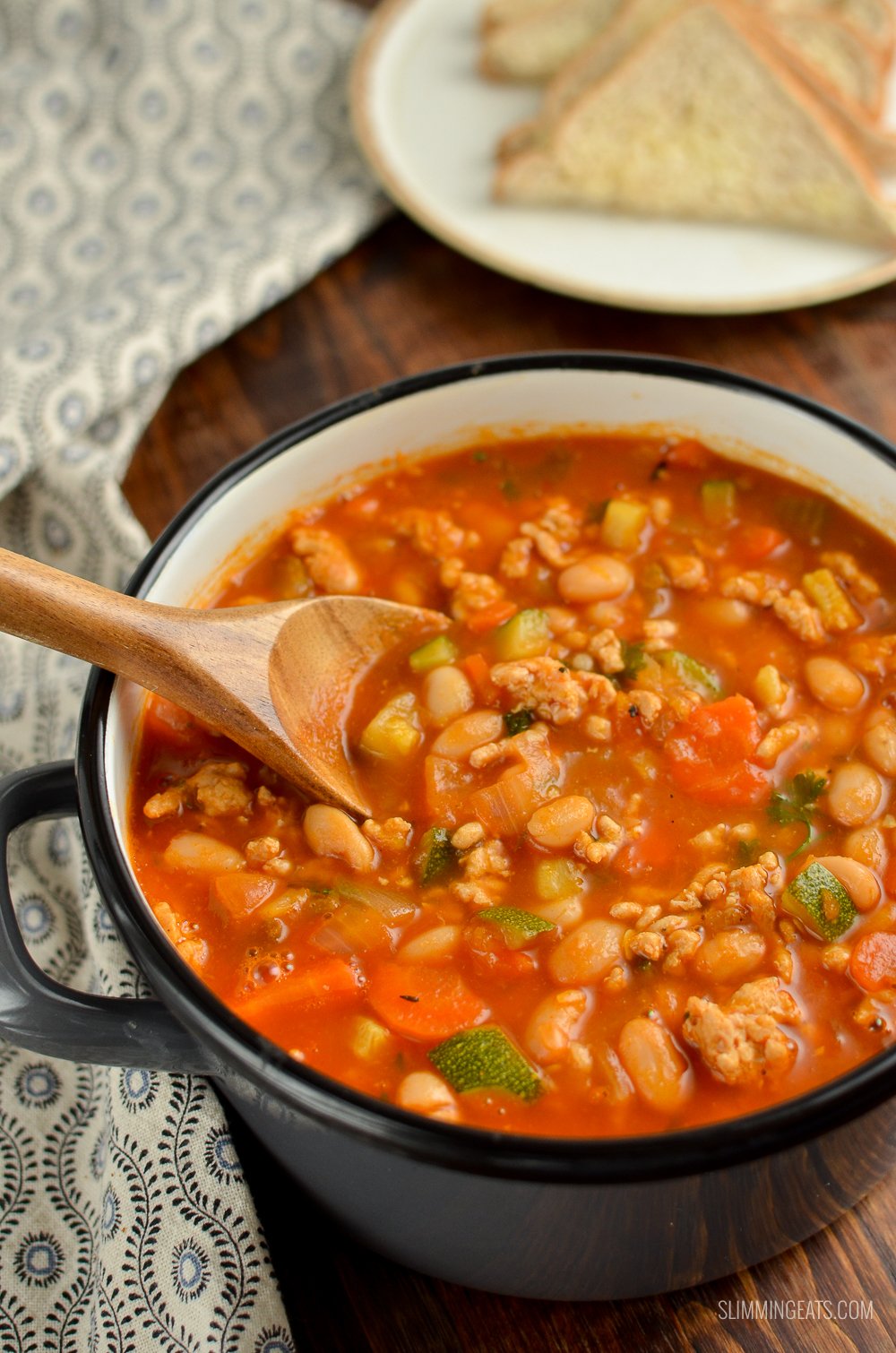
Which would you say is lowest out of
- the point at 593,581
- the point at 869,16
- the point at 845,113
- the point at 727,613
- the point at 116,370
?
the point at 116,370

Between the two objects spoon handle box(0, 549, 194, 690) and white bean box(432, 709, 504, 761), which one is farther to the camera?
white bean box(432, 709, 504, 761)

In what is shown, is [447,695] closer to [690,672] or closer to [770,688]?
[690,672]

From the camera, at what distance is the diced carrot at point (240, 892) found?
2.47 meters

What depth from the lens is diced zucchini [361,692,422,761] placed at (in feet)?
8.89

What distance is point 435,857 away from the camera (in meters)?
2.54

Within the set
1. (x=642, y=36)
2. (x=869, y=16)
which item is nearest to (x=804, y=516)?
(x=642, y=36)

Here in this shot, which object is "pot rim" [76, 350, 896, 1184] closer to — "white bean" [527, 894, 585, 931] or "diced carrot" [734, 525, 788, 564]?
"white bean" [527, 894, 585, 931]

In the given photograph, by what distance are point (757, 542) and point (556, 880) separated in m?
1.04

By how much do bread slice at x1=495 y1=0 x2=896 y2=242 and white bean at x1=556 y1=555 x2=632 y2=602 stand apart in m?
1.59

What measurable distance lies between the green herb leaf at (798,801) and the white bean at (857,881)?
10 centimetres

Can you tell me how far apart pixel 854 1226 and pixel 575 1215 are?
86 cm

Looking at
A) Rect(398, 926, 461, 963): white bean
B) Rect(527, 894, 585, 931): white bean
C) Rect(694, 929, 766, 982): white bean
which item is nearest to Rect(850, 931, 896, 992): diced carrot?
Rect(694, 929, 766, 982): white bean

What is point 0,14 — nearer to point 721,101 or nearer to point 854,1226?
point 721,101

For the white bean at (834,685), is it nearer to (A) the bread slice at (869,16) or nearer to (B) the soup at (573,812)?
(B) the soup at (573,812)
